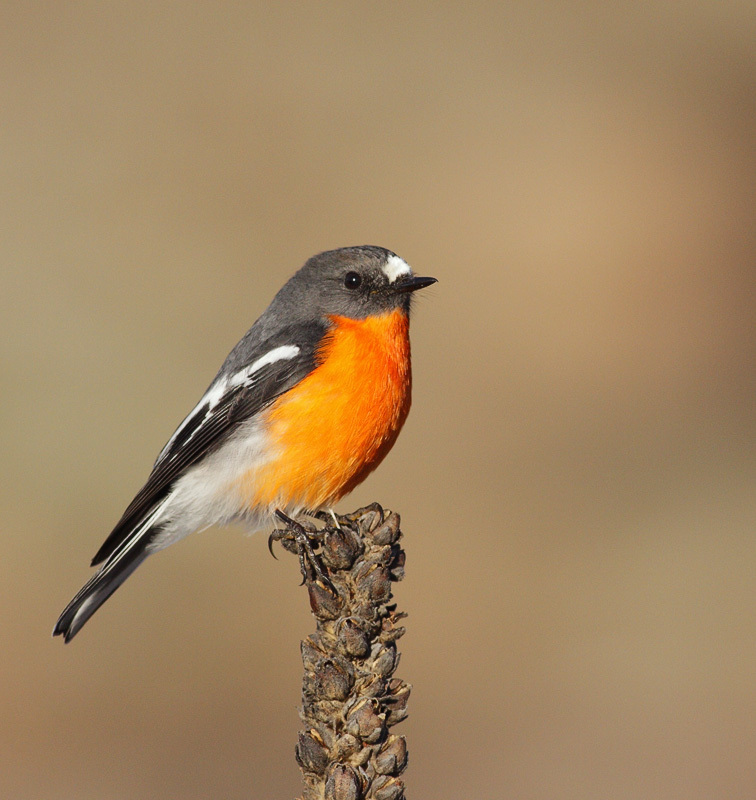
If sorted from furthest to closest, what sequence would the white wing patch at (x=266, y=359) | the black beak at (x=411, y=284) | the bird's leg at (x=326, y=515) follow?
the black beak at (x=411, y=284)
the white wing patch at (x=266, y=359)
the bird's leg at (x=326, y=515)

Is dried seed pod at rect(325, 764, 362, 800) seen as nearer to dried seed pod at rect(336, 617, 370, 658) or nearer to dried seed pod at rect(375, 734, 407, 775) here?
dried seed pod at rect(375, 734, 407, 775)

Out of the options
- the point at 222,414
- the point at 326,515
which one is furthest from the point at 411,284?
the point at 326,515

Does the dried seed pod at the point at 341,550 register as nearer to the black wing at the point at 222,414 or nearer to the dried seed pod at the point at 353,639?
the dried seed pod at the point at 353,639

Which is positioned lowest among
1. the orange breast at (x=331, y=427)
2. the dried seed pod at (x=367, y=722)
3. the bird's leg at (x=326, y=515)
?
the dried seed pod at (x=367, y=722)

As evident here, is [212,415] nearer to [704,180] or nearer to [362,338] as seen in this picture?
[362,338]

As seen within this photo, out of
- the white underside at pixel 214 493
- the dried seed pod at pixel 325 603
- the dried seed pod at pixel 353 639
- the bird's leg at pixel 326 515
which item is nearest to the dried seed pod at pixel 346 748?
the dried seed pod at pixel 353 639
